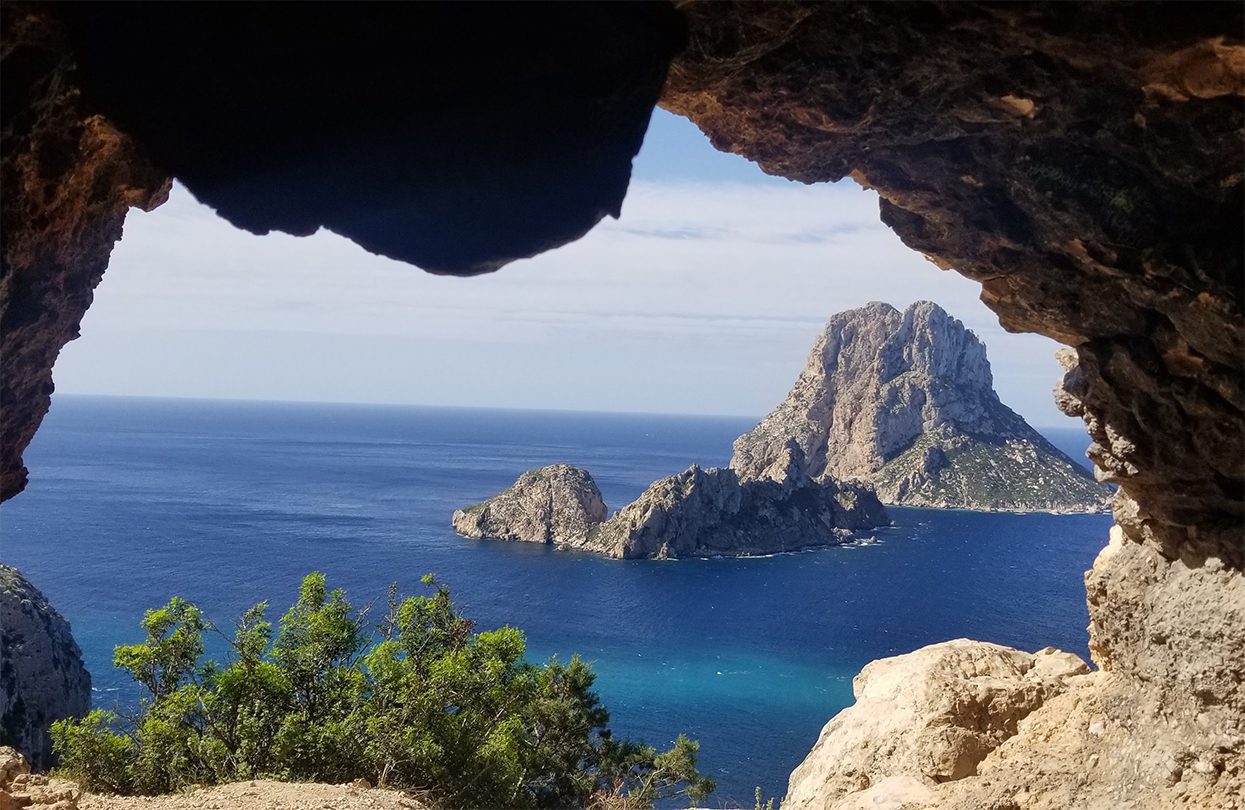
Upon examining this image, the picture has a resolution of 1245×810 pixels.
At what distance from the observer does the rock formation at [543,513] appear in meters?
95.0

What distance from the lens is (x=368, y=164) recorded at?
17.0 ft

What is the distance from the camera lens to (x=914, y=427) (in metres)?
149

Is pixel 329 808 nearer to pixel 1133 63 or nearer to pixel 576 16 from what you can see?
pixel 576 16

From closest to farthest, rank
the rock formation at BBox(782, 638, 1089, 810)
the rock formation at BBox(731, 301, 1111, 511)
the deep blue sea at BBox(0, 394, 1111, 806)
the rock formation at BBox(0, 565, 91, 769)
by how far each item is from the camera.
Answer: the rock formation at BBox(782, 638, 1089, 810)
the rock formation at BBox(0, 565, 91, 769)
the deep blue sea at BBox(0, 394, 1111, 806)
the rock formation at BBox(731, 301, 1111, 511)

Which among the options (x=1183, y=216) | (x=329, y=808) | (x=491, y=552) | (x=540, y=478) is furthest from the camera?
(x=540, y=478)

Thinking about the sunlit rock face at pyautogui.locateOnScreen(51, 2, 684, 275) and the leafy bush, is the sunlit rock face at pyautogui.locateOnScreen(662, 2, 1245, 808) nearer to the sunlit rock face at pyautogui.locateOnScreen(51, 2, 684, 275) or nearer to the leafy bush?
the sunlit rock face at pyautogui.locateOnScreen(51, 2, 684, 275)

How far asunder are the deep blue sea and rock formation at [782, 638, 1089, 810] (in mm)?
27644

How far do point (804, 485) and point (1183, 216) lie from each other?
4096 inches

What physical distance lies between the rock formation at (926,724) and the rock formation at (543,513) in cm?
8181

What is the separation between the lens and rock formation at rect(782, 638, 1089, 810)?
11000 mm

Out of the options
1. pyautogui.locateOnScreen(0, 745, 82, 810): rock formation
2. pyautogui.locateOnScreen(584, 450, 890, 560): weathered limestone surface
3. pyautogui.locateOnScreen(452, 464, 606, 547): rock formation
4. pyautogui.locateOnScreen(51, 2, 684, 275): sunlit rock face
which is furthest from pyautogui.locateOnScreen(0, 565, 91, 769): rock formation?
pyautogui.locateOnScreen(584, 450, 890, 560): weathered limestone surface

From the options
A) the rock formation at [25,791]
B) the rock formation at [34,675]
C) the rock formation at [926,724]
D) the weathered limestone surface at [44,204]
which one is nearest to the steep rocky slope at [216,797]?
the rock formation at [25,791]

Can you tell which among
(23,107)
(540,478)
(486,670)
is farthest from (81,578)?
(23,107)

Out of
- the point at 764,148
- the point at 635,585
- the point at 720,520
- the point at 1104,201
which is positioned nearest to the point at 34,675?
the point at 764,148
